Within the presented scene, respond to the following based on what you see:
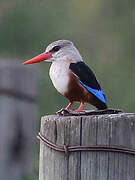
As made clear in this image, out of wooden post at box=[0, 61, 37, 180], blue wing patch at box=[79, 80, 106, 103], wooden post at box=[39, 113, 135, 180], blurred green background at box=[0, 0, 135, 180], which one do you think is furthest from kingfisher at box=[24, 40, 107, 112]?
blurred green background at box=[0, 0, 135, 180]

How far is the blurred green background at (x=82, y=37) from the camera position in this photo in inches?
497

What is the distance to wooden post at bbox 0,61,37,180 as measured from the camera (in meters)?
6.27

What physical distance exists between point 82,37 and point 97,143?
43.7ft

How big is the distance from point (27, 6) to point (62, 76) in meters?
8.70

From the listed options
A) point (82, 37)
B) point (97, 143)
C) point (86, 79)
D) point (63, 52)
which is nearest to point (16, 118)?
point (63, 52)

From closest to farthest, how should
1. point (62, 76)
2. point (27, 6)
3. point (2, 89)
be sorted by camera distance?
point (62, 76)
point (2, 89)
point (27, 6)

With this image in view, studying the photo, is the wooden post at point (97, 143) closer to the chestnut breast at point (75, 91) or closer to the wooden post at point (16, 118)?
the chestnut breast at point (75, 91)

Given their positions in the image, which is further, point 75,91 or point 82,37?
point 82,37

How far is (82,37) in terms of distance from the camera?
16891 millimetres

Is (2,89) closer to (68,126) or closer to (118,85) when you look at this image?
(68,126)

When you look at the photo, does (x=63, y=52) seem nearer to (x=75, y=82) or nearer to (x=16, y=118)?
(x=75, y=82)

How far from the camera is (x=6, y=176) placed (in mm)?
6492

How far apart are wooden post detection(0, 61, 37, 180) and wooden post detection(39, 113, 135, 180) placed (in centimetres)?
250

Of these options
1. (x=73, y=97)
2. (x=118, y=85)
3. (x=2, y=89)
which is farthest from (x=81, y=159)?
(x=118, y=85)
